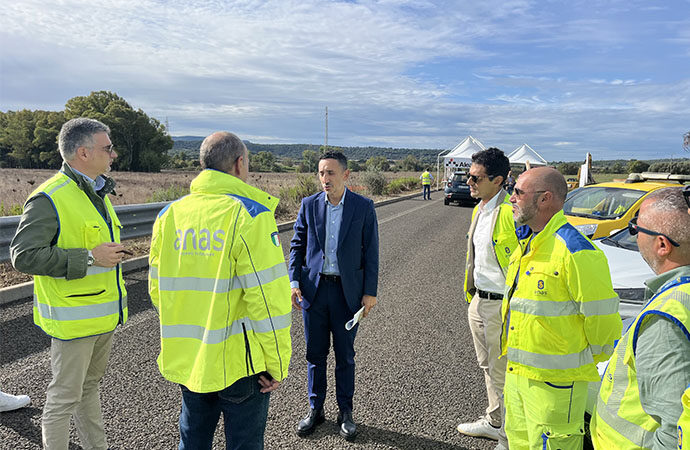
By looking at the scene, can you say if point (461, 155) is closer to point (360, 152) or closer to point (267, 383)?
point (267, 383)

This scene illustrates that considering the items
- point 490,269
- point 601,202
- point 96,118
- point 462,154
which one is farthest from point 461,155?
point 490,269

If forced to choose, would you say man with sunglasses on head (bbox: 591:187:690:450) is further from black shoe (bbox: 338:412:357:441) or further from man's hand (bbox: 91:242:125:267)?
man's hand (bbox: 91:242:125:267)

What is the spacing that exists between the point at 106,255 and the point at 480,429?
2786 mm

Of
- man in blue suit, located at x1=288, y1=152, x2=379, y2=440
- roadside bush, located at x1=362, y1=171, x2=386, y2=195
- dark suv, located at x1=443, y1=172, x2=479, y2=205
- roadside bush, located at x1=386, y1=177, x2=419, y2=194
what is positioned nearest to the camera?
man in blue suit, located at x1=288, y1=152, x2=379, y2=440

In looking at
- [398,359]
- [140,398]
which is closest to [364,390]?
[398,359]

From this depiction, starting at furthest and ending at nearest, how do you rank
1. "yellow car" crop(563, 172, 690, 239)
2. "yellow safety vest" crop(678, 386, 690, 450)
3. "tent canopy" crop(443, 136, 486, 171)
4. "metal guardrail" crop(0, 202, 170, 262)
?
"tent canopy" crop(443, 136, 486, 171) → "yellow car" crop(563, 172, 690, 239) → "metal guardrail" crop(0, 202, 170, 262) → "yellow safety vest" crop(678, 386, 690, 450)

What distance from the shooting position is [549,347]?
2.17 metres

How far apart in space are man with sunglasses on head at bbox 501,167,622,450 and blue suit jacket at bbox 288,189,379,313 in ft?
3.97

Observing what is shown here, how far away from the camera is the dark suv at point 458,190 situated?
20.9 m

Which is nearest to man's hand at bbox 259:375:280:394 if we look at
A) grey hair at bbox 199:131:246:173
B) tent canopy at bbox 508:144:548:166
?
grey hair at bbox 199:131:246:173

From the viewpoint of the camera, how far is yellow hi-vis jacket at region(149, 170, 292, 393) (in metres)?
1.92

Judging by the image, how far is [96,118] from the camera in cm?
3362

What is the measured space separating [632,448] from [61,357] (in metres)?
2.79

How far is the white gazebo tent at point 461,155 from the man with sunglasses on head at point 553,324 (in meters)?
27.5
